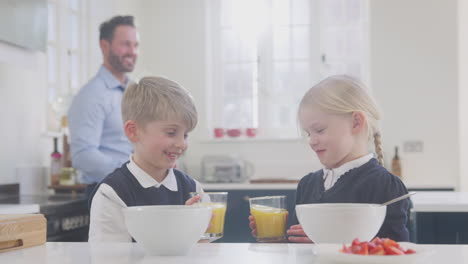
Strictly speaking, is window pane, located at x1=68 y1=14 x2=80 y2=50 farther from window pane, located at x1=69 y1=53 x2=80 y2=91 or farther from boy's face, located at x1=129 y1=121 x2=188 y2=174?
boy's face, located at x1=129 y1=121 x2=188 y2=174

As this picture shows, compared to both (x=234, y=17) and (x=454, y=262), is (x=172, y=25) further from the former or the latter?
(x=454, y=262)

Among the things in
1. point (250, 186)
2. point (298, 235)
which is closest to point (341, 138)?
point (298, 235)

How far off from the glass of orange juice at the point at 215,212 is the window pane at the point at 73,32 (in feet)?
9.99

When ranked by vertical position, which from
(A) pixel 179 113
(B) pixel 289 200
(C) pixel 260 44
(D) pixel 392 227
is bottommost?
(B) pixel 289 200

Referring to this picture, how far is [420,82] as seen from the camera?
462 centimetres

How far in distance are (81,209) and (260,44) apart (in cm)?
248

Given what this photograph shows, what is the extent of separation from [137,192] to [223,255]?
0.67m

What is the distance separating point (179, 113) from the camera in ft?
5.62

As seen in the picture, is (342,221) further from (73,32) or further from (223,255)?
(73,32)

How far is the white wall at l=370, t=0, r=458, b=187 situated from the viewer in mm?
4578

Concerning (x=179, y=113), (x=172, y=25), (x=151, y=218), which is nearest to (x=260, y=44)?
(x=172, y=25)

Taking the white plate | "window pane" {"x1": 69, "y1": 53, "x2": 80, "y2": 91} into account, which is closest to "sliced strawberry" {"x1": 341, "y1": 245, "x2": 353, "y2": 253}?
the white plate

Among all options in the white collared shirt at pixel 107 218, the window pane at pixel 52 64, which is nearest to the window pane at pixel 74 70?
the window pane at pixel 52 64

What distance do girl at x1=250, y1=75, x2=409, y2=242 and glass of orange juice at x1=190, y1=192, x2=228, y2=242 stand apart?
1.23ft
